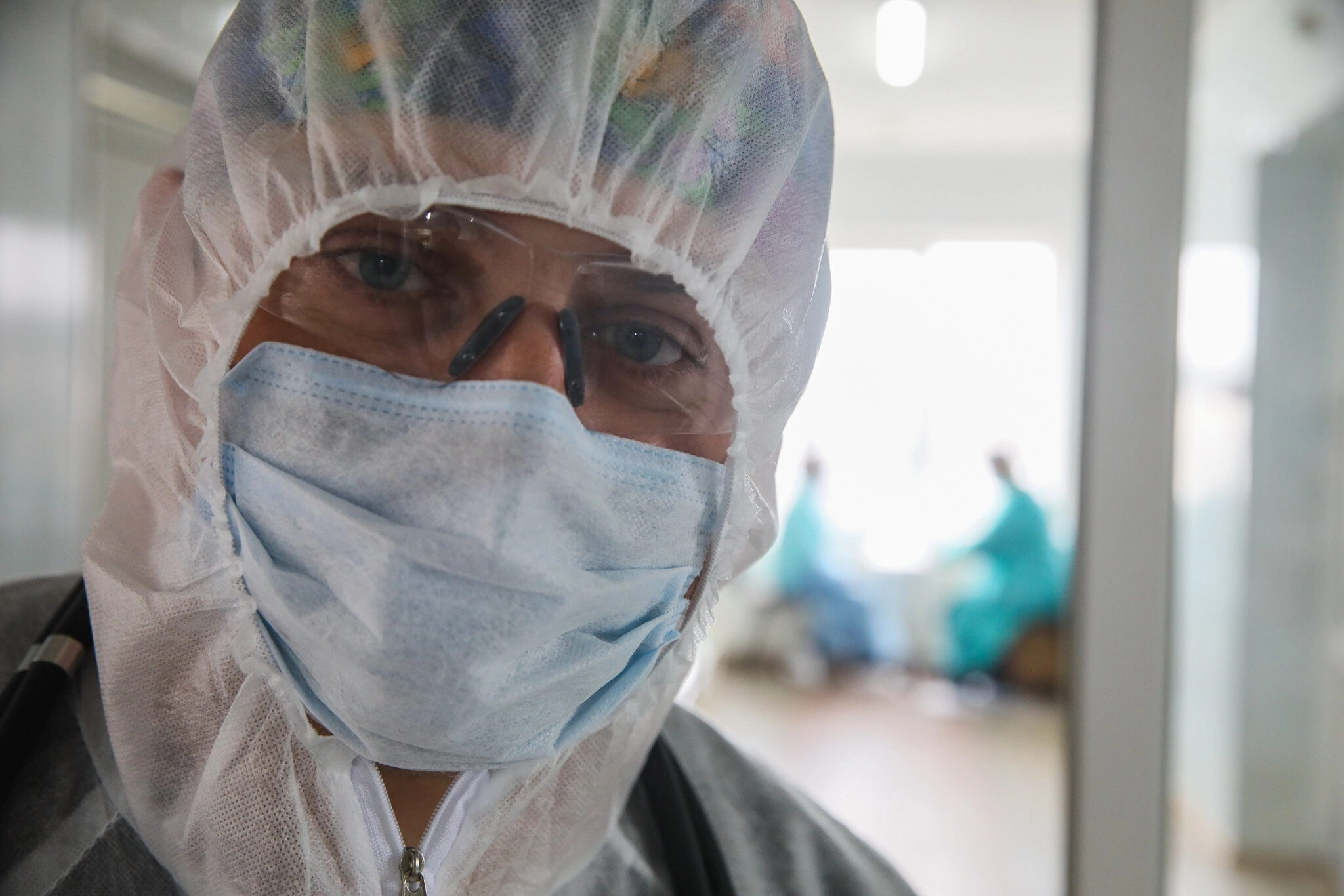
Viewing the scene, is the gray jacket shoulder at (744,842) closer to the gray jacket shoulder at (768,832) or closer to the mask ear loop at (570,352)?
the gray jacket shoulder at (768,832)

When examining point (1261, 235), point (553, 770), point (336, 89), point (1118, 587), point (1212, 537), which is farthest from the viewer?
point (1212, 537)

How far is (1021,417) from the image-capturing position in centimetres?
622

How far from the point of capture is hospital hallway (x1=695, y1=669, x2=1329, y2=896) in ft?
10.1

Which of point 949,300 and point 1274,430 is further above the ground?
point 949,300

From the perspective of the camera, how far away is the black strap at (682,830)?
0.88 meters

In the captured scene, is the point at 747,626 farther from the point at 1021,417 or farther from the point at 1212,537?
the point at 1212,537

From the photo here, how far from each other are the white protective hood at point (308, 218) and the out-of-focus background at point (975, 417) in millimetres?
296

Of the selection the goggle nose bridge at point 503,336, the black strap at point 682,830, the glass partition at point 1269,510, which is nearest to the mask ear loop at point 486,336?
the goggle nose bridge at point 503,336

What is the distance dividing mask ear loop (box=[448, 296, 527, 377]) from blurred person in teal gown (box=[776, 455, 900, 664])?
17.1 ft

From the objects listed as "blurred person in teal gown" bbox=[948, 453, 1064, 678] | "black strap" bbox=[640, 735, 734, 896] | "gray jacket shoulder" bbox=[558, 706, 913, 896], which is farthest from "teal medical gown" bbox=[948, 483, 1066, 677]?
"black strap" bbox=[640, 735, 734, 896]

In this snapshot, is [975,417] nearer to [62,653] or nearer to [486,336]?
[486,336]

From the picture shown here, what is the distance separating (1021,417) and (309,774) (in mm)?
6145

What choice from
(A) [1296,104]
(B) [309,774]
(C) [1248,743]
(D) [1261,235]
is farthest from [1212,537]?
(B) [309,774]

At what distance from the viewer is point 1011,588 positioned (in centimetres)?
551
